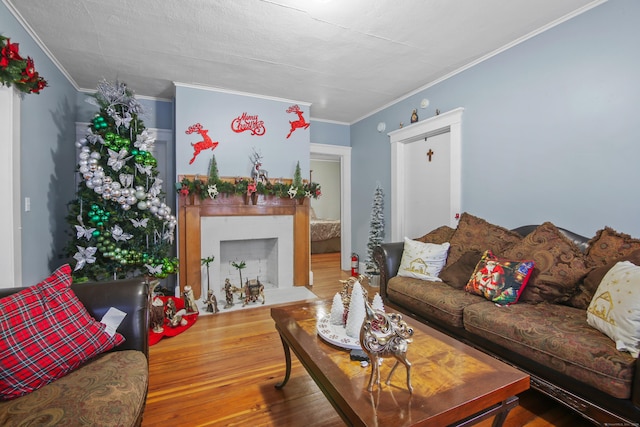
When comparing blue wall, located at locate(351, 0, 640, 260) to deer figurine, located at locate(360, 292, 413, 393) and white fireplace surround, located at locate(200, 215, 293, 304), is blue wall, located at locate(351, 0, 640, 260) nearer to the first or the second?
deer figurine, located at locate(360, 292, 413, 393)

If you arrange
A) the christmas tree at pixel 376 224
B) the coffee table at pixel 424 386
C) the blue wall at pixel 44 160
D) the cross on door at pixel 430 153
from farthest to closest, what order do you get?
the christmas tree at pixel 376 224 < the cross on door at pixel 430 153 < the blue wall at pixel 44 160 < the coffee table at pixel 424 386

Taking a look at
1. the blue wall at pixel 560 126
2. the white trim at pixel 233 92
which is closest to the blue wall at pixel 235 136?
the white trim at pixel 233 92

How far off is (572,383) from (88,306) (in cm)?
242

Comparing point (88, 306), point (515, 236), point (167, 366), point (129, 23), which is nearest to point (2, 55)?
point (129, 23)

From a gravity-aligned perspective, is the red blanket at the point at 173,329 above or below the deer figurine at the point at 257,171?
below

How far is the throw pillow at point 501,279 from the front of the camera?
6.76 ft

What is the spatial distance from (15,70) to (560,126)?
4000mm

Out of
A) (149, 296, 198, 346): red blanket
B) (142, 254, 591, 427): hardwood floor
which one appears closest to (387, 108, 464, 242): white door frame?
(142, 254, 591, 427): hardwood floor

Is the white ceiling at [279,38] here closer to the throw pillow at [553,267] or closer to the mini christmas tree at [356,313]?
the throw pillow at [553,267]

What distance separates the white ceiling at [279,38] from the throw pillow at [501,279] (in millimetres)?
1926

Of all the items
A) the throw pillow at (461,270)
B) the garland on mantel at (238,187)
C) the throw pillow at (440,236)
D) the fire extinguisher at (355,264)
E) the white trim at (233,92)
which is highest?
the white trim at (233,92)

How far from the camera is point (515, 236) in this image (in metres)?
2.51

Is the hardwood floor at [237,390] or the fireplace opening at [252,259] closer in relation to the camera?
the hardwood floor at [237,390]

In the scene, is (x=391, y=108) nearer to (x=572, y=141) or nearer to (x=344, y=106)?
(x=344, y=106)
